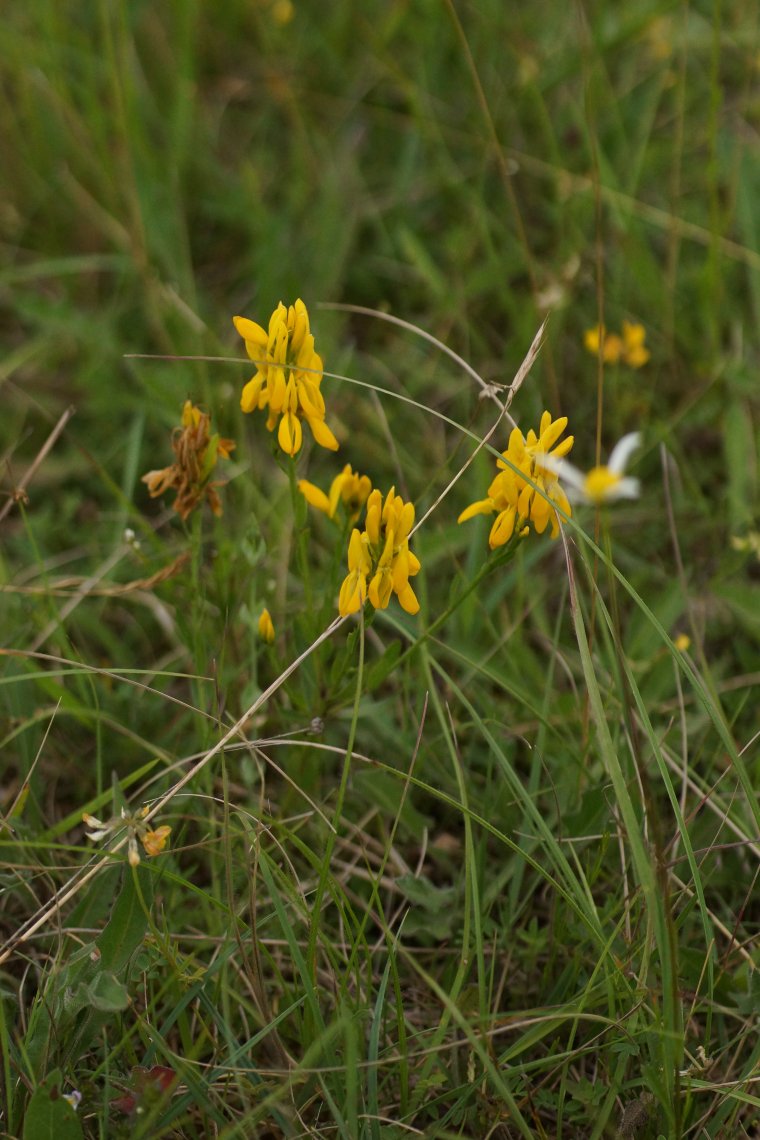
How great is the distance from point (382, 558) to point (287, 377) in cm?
31

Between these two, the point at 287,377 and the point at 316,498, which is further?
the point at 316,498

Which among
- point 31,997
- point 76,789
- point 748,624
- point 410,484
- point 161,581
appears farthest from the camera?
point 410,484

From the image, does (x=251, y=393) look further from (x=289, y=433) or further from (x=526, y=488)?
(x=526, y=488)

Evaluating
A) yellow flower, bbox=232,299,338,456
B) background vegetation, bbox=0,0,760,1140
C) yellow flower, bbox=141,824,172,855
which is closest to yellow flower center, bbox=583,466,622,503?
background vegetation, bbox=0,0,760,1140

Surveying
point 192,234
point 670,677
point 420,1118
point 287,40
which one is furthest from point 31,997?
point 287,40

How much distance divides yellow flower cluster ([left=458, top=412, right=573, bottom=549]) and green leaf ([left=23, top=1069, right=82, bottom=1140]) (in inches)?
35.5

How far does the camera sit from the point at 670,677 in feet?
6.72

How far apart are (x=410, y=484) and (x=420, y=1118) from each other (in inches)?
52.9

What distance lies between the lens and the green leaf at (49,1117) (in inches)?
52.5

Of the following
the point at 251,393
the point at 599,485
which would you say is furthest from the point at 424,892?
the point at 599,485

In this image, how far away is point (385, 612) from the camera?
1.77 metres

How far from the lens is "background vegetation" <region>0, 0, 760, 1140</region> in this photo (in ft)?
4.88

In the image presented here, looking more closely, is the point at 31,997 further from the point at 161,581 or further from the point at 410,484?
the point at 410,484

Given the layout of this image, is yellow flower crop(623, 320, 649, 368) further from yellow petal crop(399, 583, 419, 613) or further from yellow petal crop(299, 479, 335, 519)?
yellow petal crop(399, 583, 419, 613)
